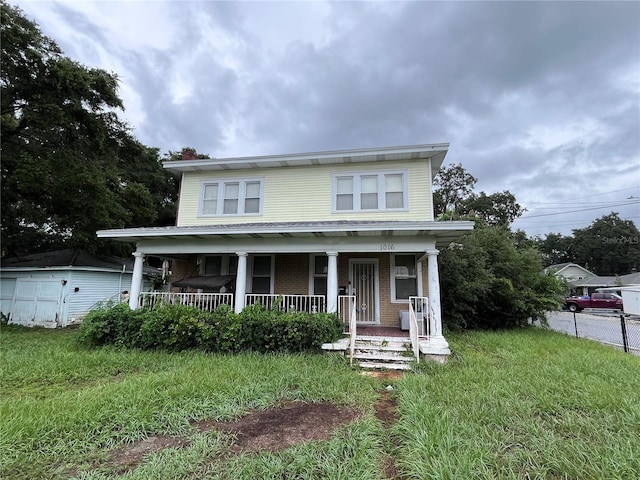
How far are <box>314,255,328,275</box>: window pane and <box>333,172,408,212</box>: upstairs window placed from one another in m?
1.63

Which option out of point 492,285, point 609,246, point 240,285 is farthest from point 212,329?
point 609,246

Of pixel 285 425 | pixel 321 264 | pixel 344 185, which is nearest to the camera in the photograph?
pixel 285 425

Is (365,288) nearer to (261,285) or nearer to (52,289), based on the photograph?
(261,285)

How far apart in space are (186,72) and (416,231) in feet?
33.2

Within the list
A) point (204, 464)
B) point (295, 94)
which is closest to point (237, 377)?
point (204, 464)

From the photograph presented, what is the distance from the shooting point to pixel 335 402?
424 cm

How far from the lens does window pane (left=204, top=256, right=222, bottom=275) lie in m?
10.1

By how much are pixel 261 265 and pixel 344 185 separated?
12.4 feet

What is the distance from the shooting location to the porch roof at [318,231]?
22.8 feet

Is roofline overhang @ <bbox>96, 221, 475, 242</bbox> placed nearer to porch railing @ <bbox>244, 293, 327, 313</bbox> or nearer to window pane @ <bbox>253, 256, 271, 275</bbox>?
porch railing @ <bbox>244, 293, 327, 313</bbox>

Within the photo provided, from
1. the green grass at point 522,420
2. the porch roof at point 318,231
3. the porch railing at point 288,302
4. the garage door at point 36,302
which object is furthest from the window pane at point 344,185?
the garage door at point 36,302

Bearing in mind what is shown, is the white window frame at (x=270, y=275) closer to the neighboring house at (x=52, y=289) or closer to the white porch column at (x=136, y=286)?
the white porch column at (x=136, y=286)

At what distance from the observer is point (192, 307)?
286 inches

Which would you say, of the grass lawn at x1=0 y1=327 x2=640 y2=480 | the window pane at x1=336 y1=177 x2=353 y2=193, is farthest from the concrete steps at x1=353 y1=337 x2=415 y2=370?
the window pane at x1=336 y1=177 x2=353 y2=193
